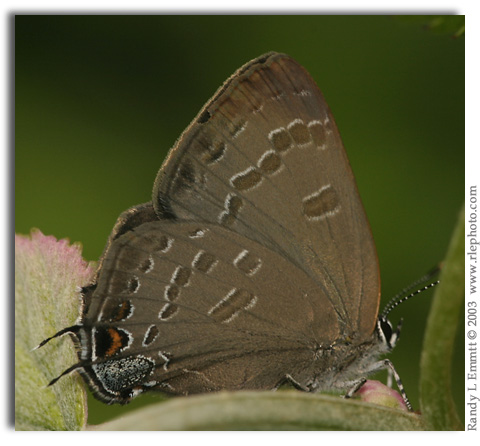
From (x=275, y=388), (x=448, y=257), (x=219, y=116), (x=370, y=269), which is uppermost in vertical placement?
(x=219, y=116)

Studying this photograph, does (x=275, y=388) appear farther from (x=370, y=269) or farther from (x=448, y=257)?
(x=448, y=257)

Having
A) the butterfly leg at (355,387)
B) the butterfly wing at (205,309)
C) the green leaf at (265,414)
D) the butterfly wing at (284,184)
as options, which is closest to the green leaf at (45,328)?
the butterfly wing at (205,309)

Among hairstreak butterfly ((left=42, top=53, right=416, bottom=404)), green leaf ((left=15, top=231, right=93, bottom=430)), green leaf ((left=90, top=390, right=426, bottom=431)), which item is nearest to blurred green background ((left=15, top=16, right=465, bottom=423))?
green leaf ((left=15, top=231, right=93, bottom=430))

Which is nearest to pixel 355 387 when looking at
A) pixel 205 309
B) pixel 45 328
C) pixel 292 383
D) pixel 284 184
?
pixel 292 383

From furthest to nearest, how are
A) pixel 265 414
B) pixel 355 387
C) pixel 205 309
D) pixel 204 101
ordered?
pixel 204 101, pixel 205 309, pixel 355 387, pixel 265 414

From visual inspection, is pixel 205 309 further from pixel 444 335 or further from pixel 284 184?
pixel 444 335
